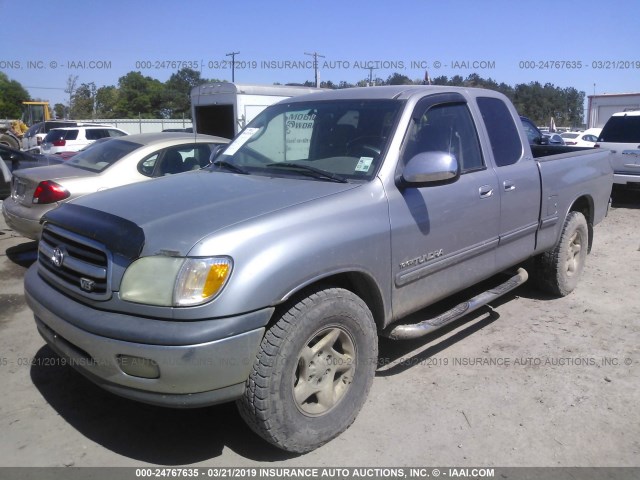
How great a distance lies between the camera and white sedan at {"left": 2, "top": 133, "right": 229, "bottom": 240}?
6.05 meters

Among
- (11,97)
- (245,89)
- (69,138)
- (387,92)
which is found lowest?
(69,138)

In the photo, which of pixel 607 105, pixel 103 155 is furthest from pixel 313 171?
→ pixel 607 105

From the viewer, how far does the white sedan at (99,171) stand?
238 inches

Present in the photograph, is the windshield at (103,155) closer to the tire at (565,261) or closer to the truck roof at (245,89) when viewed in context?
the tire at (565,261)

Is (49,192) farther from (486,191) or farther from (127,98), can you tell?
(127,98)

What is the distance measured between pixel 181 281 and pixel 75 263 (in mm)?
758

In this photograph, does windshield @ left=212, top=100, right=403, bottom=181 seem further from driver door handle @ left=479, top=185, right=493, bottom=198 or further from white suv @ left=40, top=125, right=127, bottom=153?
white suv @ left=40, top=125, right=127, bottom=153

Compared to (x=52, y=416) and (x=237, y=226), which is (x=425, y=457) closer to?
(x=237, y=226)

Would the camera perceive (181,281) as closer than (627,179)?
Yes

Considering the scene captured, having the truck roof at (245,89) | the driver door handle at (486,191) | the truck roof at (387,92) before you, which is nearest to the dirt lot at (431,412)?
the driver door handle at (486,191)

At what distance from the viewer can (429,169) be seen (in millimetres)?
3275

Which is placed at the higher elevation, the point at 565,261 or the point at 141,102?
the point at 141,102

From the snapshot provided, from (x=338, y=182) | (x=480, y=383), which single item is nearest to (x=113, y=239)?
(x=338, y=182)

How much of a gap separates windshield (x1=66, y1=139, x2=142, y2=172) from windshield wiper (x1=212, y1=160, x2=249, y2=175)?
2.83 m
